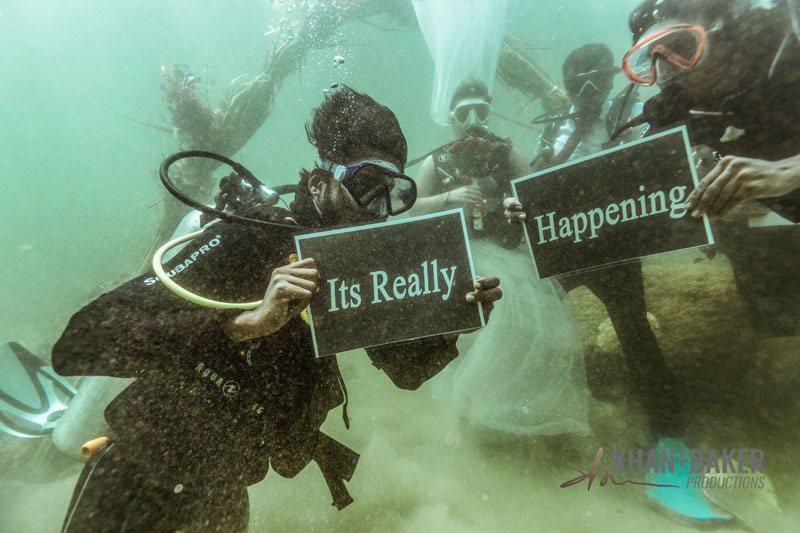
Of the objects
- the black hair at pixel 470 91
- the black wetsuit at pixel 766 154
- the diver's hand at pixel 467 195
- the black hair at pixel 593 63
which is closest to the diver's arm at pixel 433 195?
the diver's hand at pixel 467 195

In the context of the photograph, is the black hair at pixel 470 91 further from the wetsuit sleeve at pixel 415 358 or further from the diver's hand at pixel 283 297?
the diver's hand at pixel 283 297

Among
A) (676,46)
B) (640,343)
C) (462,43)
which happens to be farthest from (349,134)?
(462,43)

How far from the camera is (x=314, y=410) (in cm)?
211

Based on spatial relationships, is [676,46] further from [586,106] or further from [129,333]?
[129,333]

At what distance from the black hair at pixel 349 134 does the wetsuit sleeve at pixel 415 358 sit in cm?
106

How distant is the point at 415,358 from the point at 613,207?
152 cm

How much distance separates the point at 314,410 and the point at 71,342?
52.7 inches

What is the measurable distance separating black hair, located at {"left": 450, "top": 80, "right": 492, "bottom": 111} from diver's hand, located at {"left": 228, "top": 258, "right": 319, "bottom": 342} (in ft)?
15.0

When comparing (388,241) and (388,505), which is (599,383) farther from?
(388,241)

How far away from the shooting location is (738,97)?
1.92 meters

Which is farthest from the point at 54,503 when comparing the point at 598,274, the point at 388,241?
the point at 598,274

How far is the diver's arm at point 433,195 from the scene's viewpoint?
12.4ft

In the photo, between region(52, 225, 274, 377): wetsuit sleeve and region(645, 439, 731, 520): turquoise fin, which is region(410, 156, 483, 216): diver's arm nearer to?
region(52, 225, 274, 377): wetsuit sleeve

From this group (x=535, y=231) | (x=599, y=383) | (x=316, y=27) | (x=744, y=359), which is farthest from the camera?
(x=316, y=27)
